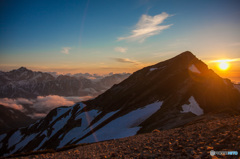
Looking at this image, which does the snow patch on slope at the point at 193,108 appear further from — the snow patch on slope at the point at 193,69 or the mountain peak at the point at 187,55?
the mountain peak at the point at 187,55

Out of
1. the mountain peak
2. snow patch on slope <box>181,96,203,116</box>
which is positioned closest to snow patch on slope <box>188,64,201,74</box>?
the mountain peak

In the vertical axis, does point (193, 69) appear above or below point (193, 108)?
above

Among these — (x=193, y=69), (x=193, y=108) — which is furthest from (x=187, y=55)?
(x=193, y=108)

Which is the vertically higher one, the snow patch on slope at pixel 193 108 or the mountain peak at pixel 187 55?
the mountain peak at pixel 187 55

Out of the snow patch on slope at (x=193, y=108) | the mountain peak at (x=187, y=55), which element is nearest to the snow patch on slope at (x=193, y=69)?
the mountain peak at (x=187, y=55)

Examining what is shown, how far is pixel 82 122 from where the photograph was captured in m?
102

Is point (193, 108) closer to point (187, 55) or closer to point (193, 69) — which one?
point (193, 69)

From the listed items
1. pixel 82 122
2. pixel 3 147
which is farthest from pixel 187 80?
pixel 3 147

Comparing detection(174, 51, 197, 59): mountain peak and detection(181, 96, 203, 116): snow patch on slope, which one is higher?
detection(174, 51, 197, 59): mountain peak

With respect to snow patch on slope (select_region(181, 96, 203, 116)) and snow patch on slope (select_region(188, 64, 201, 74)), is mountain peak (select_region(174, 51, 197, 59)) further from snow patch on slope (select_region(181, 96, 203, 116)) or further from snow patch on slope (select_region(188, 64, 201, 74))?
snow patch on slope (select_region(181, 96, 203, 116))

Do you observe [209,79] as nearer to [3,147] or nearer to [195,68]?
[195,68]

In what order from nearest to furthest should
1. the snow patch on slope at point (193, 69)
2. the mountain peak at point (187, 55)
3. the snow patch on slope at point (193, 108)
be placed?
the snow patch on slope at point (193, 108) < the snow patch on slope at point (193, 69) < the mountain peak at point (187, 55)

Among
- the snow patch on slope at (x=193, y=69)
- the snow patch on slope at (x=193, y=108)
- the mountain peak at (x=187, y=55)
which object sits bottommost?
the snow patch on slope at (x=193, y=108)

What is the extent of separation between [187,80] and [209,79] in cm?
1229
